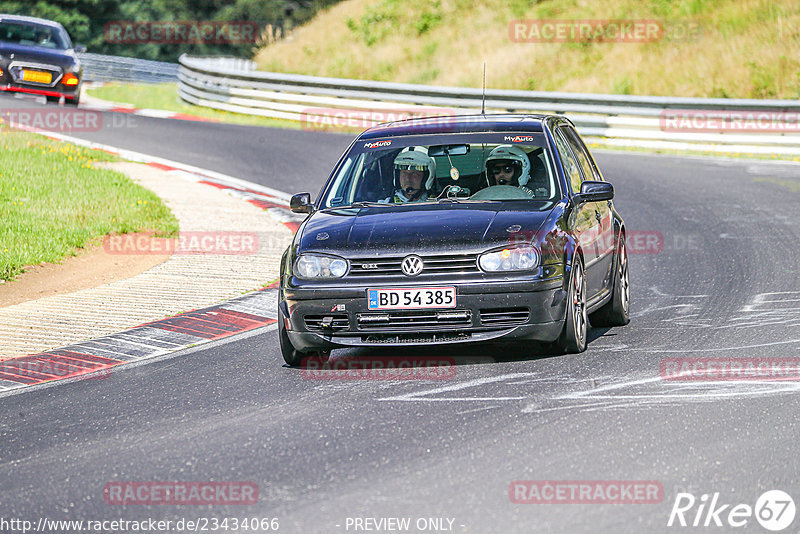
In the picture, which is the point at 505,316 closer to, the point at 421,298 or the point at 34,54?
the point at 421,298

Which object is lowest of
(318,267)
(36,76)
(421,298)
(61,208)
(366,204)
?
(61,208)

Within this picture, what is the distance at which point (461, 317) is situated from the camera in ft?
26.0

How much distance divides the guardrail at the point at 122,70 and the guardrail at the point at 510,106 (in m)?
19.0

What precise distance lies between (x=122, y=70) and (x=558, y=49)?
940 inches

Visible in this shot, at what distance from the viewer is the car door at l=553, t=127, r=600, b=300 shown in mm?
8789

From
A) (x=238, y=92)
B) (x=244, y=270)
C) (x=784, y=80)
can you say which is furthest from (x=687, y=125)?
(x=244, y=270)

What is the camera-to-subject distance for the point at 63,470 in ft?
20.1

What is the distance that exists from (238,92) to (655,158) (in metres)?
12.0

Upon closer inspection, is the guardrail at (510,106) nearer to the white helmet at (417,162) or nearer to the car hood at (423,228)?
the white helmet at (417,162)

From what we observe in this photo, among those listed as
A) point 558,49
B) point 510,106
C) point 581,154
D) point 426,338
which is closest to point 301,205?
point 426,338

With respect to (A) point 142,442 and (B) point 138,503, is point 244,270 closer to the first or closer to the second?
(A) point 142,442

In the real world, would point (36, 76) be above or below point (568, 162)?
below

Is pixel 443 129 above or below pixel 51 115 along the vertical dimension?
above

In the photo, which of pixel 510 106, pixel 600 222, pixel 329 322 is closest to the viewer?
pixel 329 322
